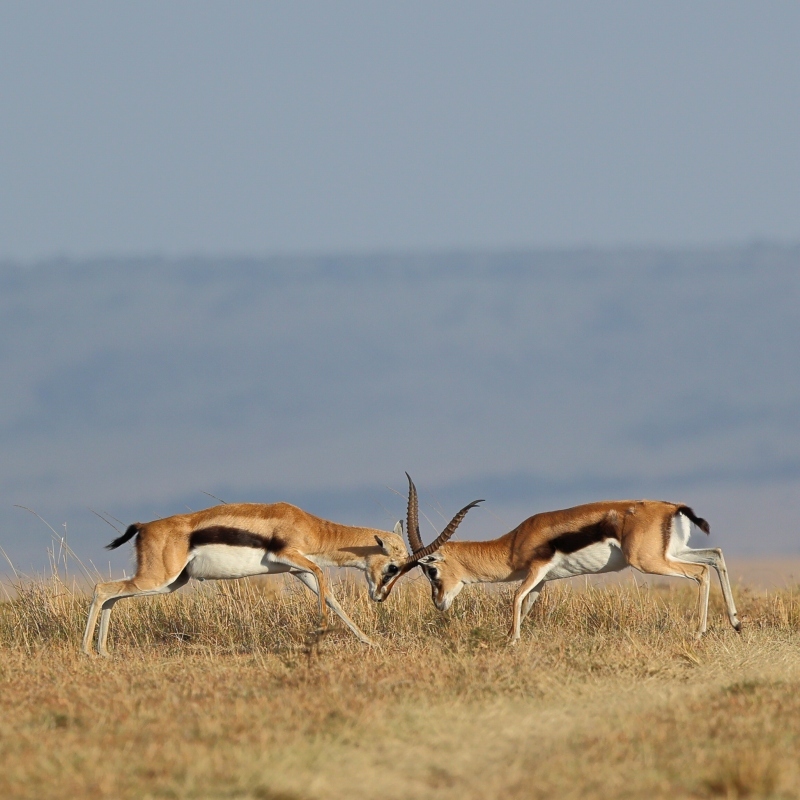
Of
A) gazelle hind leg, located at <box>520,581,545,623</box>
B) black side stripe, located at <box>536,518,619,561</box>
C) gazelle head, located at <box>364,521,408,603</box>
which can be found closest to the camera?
black side stripe, located at <box>536,518,619,561</box>

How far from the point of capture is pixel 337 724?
7.97 metres

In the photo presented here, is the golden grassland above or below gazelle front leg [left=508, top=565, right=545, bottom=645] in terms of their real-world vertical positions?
below

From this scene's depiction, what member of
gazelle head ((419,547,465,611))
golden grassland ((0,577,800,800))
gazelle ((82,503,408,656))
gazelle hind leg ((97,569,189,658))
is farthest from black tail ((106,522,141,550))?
gazelle head ((419,547,465,611))

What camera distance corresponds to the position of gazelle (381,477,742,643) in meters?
13.0

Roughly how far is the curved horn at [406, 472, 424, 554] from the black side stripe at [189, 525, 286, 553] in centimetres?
194

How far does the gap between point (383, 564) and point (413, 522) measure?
832 mm

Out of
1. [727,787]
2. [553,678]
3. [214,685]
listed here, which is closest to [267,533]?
[214,685]

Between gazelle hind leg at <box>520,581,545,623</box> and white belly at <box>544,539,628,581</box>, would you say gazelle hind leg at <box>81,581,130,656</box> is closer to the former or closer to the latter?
gazelle hind leg at <box>520,581,545,623</box>

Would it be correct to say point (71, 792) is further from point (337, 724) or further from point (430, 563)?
point (430, 563)

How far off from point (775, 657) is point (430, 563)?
4468 mm

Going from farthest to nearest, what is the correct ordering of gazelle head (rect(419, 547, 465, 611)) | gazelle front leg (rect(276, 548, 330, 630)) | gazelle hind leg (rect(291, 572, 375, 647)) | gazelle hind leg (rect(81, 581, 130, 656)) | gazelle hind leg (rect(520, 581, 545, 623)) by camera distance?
gazelle head (rect(419, 547, 465, 611)) → gazelle hind leg (rect(520, 581, 545, 623)) → gazelle front leg (rect(276, 548, 330, 630)) → gazelle hind leg (rect(81, 581, 130, 656)) → gazelle hind leg (rect(291, 572, 375, 647))

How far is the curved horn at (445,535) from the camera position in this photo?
14.0 meters

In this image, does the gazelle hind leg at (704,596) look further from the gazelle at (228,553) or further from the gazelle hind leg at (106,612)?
the gazelle hind leg at (106,612)

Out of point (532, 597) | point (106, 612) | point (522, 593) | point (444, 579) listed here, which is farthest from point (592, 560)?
point (106, 612)
